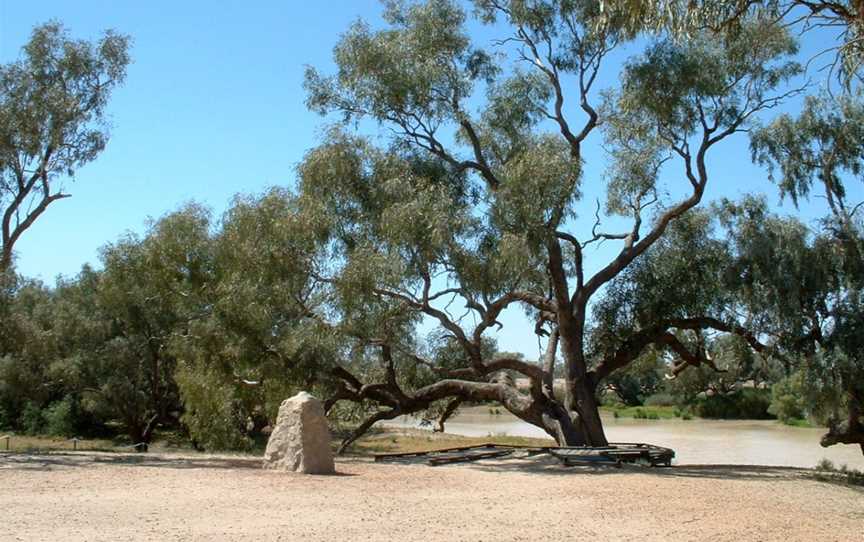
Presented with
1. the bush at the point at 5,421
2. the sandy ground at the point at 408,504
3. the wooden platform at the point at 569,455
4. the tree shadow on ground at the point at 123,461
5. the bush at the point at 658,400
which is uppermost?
the bush at the point at 658,400

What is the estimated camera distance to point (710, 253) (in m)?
20.3

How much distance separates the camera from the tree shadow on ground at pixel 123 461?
1498cm

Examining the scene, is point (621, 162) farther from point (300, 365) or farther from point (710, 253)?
point (300, 365)

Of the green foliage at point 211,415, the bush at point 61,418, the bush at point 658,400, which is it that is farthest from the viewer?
the bush at point 658,400

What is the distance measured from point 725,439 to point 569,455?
82.0ft

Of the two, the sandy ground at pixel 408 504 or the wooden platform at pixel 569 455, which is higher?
the wooden platform at pixel 569 455

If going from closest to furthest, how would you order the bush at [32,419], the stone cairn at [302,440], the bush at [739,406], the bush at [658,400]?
the stone cairn at [302,440]
the bush at [32,419]
the bush at [739,406]
the bush at [658,400]

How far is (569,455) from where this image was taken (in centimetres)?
1636

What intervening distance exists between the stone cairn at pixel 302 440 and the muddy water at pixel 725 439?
15169mm

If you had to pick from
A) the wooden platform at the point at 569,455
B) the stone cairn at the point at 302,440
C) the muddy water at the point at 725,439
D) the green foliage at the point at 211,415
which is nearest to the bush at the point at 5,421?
the green foliage at the point at 211,415

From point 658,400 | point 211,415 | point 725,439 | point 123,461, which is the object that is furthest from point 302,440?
point 658,400

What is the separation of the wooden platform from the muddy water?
8.42 metres

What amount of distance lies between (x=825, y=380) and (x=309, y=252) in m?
11.3

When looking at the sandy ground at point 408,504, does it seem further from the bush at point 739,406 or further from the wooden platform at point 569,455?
the bush at point 739,406
